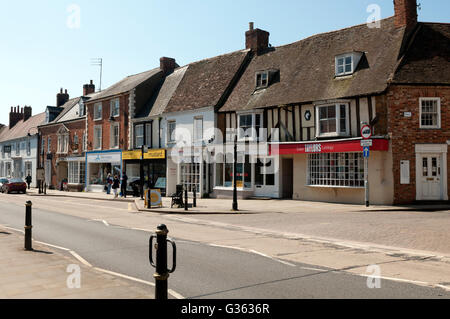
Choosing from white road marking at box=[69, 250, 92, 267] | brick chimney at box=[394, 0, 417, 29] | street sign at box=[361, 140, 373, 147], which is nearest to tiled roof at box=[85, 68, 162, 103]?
brick chimney at box=[394, 0, 417, 29]

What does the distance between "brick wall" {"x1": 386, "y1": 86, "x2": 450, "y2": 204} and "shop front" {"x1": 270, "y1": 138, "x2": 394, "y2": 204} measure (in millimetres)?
444

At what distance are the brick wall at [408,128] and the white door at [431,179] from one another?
0.48 metres

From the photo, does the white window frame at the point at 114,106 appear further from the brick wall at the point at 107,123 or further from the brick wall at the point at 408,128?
the brick wall at the point at 408,128

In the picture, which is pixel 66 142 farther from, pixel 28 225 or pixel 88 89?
pixel 28 225

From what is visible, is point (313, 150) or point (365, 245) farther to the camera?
point (313, 150)

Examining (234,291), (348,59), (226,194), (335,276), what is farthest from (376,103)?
(234,291)

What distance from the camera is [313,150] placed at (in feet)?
70.6

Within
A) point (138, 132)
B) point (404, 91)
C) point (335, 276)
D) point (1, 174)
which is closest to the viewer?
point (335, 276)

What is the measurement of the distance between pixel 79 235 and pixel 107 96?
26.6 meters

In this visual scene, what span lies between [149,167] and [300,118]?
572 inches

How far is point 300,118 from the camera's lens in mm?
23141

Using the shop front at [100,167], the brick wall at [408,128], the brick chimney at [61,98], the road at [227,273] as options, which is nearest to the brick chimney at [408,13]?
the brick wall at [408,128]

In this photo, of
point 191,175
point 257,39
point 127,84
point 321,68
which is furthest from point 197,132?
point 127,84
